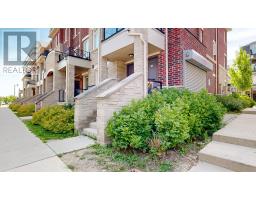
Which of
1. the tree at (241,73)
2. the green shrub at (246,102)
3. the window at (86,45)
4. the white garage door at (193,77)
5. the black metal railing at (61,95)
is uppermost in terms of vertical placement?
the window at (86,45)

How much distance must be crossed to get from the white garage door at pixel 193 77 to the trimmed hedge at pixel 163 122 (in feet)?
7.32

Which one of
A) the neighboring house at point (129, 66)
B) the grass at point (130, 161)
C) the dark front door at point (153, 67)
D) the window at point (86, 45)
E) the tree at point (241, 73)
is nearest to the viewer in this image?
the grass at point (130, 161)

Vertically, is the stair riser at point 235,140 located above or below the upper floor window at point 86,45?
below

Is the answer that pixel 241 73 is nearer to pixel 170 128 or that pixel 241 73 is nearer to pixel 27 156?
pixel 170 128

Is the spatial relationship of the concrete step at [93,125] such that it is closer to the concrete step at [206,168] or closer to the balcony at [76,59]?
the concrete step at [206,168]

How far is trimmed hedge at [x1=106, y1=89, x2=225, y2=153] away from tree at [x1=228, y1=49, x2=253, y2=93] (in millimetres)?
11076

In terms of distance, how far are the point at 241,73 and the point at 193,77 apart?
869 centimetres

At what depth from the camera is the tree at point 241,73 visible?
14.0m

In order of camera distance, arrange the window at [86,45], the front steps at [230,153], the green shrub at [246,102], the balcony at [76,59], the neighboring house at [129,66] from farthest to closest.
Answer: the window at [86,45] < the balcony at [76,59] < the green shrub at [246,102] < the neighboring house at [129,66] < the front steps at [230,153]

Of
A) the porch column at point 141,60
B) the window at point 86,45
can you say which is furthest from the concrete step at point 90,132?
the window at point 86,45

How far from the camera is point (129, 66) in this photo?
9805mm
